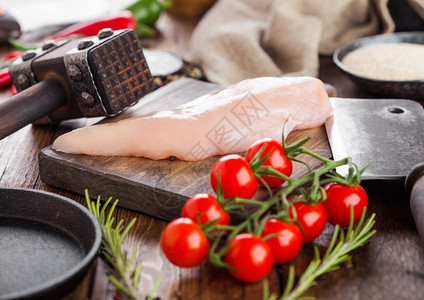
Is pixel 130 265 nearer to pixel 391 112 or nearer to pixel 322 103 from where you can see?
pixel 322 103

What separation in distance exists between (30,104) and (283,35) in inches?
42.4

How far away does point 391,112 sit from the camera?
157 centimetres

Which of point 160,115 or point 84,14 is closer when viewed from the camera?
point 160,115

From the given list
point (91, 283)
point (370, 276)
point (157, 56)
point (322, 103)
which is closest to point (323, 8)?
point (157, 56)

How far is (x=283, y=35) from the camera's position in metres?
2.17

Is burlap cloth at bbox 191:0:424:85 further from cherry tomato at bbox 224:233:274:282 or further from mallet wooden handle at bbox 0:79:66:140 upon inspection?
cherry tomato at bbox 224:233:274:282

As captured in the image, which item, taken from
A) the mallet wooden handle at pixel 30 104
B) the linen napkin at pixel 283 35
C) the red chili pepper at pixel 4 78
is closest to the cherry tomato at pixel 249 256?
the mallet wooden handle at pixel 30 104

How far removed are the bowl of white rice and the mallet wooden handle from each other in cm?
93

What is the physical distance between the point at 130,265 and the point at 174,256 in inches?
3.9

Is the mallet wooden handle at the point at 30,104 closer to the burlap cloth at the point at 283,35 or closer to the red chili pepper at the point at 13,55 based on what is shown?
the burlap cloth at the point at 283,35

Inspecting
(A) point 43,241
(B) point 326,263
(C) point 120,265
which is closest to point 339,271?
(B) point 326,263

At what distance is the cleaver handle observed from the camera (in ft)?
3.51

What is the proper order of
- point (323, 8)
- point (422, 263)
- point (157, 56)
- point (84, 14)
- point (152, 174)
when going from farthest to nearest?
point (84, 14)
point (323, 8)
point (157, 56)
point (152, 174)
point (422, 263)

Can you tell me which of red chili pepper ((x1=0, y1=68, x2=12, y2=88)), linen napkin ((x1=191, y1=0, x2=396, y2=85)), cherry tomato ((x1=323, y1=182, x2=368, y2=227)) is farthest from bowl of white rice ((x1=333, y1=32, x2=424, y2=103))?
red chili pepper ((x1=0, y1=68, x2=12, y2=88))
